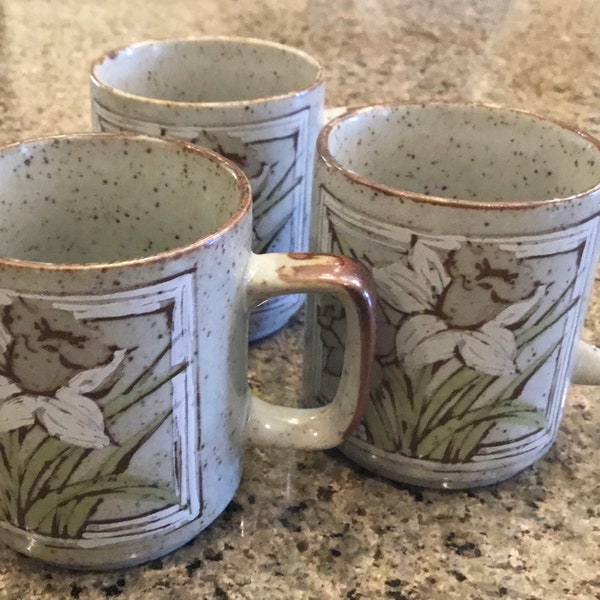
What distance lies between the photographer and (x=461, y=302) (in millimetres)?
392

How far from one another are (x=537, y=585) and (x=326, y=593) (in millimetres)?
100

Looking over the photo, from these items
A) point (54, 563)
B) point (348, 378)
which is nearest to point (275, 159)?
point (348, 378)

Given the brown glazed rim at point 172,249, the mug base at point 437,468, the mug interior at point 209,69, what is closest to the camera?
the brown glazed rim at point 172,249

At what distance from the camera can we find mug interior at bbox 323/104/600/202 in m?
0.47

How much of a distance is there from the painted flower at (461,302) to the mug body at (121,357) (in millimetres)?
78

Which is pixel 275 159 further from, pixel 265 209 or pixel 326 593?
pixel 326 593

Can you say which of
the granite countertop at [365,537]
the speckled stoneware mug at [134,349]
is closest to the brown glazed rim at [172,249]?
the speckled stoneware mug at [134,349]

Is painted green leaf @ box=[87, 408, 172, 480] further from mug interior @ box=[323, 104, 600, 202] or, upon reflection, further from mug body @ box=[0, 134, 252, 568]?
mug interior @ box=[323, 104, 600, 202]

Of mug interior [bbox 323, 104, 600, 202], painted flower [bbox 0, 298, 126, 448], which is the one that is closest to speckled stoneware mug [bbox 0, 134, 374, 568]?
painted flower [bbox 0, 298, 126, 448]

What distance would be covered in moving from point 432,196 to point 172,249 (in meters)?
0.14

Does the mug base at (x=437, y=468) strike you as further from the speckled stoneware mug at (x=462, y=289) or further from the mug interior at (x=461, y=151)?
the mug interior at (x=461, y=151)

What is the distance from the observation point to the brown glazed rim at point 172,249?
32 centimetres

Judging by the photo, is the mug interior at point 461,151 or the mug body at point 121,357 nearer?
the mug body at point 121,357

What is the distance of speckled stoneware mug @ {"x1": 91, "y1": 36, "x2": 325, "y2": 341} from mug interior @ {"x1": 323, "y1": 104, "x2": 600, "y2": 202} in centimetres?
5
